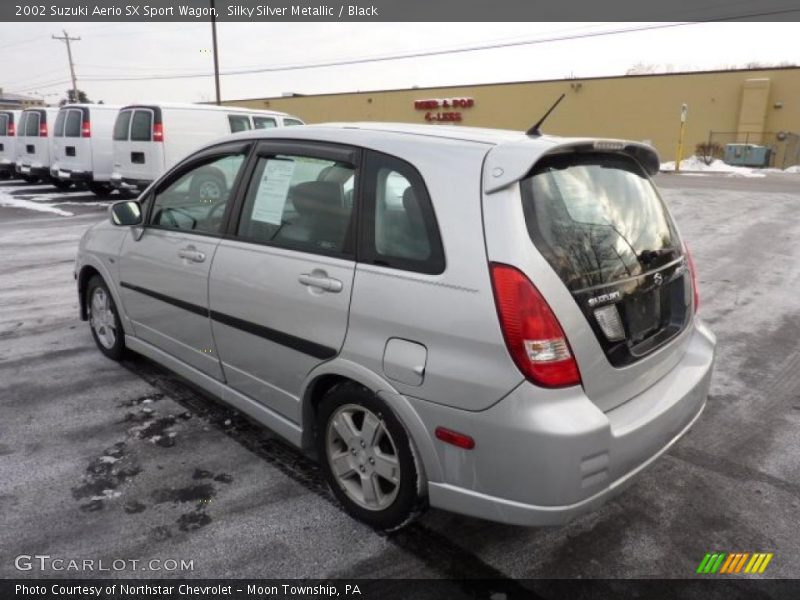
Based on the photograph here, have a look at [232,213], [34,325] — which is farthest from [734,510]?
[34,325]

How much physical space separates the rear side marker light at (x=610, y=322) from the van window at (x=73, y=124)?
51.6ft

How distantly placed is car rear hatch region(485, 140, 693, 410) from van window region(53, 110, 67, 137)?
52.4 feet

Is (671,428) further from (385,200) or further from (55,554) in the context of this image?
(55,554)

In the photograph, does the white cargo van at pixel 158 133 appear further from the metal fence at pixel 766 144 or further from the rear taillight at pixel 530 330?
the metal fence at pixel 766 144

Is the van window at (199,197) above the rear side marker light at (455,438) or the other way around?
above

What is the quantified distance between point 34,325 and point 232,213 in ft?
11.0

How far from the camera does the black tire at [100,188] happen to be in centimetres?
1595

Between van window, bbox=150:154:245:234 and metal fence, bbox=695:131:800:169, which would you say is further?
metal fence, bbox=695:131:800:169

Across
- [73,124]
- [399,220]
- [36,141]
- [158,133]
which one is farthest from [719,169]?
[399,220]

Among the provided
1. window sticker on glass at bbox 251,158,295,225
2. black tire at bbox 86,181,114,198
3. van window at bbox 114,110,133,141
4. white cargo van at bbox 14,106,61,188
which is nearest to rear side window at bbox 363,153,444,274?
window sticker on glass at bbox 251,158,295,225

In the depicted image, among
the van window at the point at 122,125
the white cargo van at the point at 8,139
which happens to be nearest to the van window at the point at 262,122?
the van window at the point at 122,125

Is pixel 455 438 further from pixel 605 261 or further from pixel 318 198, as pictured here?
pixel 318 198

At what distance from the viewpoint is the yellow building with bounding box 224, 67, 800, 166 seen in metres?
32.2

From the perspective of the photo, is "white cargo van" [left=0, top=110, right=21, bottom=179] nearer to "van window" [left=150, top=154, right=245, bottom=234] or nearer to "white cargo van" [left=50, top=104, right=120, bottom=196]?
"white cargo van" [left=50, top=104, right=120, bottom=196]
